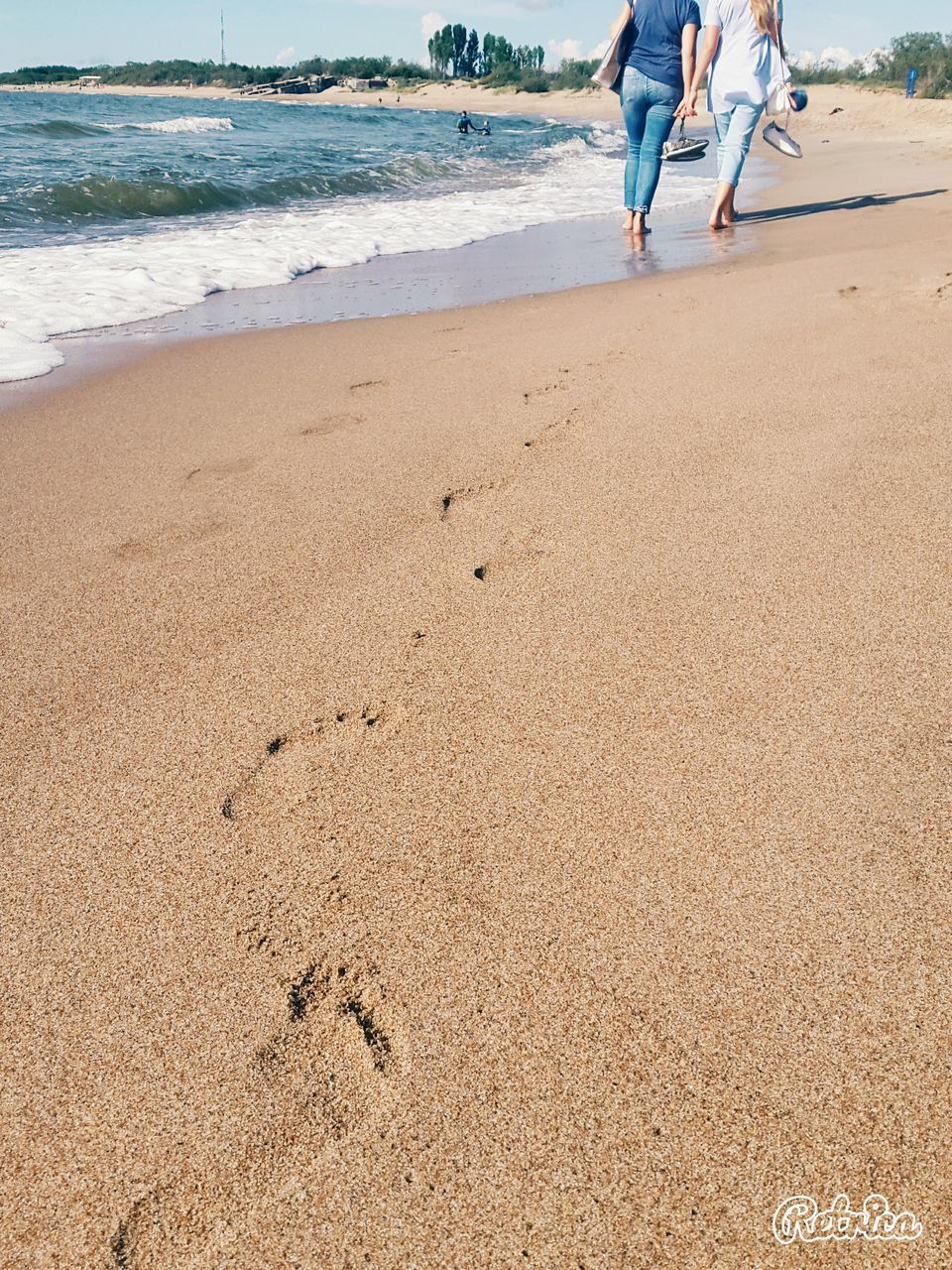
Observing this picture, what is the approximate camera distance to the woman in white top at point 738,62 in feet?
18.8

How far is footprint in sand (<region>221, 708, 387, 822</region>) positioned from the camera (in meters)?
1.41

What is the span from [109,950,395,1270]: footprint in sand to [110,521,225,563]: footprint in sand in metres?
1.27

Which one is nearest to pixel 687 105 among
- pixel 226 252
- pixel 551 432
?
pixel 226 252

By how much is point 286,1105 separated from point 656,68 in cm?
638

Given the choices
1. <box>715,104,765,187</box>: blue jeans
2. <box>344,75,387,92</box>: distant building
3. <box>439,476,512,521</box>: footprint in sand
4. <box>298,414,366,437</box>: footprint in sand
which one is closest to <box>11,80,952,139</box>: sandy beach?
<box>344,75,387,92</box>: distant building

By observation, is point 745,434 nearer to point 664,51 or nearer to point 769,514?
point 769,514

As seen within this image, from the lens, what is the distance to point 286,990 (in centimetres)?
111

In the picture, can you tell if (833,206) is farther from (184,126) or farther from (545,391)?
(184,126)

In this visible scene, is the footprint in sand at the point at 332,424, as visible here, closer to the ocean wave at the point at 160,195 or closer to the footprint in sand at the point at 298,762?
the footprint in sand at the point at 298,762

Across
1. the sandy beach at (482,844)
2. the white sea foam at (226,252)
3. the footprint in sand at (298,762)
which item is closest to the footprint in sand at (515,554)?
the sandy beach at (482,844)

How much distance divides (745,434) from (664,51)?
436 centimetres

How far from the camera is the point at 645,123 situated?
20.0 feet

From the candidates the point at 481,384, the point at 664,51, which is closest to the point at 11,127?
the point at 664,51

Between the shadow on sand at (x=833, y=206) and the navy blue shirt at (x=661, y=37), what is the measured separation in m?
1.84
